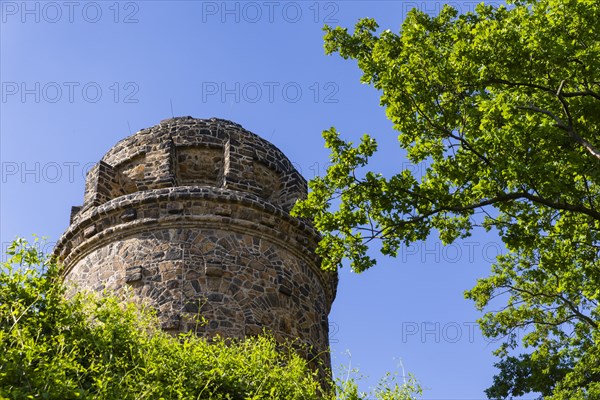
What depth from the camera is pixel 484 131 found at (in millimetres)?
11711

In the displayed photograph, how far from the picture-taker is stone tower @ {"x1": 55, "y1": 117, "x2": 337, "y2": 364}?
46.8 feet

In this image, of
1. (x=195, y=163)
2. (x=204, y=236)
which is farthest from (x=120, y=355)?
(x=195, y=163)

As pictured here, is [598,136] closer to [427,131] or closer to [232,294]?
[427,131]

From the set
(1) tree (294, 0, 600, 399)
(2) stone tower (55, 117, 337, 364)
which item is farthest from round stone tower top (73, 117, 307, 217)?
(1) tree (294, 0, 600, 399)

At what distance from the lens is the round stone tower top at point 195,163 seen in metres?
16.5

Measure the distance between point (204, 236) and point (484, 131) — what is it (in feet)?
18.8

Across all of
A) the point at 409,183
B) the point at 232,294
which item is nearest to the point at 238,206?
the point at 232,294

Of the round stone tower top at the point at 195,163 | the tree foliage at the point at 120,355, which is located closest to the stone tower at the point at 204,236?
the round stone tower top at the point at 195,163

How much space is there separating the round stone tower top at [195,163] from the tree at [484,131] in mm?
3847

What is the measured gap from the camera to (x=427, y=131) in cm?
1255

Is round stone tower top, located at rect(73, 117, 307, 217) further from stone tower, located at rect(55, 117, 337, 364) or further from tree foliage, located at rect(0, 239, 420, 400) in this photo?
tree foliage, located at rect(0, 239, 420, 400)

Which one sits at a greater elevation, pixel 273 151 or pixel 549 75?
pixel 273 151

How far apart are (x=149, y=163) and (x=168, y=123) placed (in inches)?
48.3

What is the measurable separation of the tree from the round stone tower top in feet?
12.6
